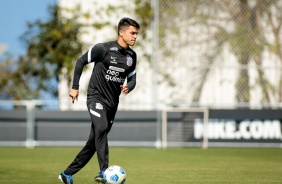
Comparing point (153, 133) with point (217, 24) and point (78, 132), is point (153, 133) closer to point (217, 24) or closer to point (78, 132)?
point (78, 132)

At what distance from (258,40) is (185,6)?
2462 millimetres

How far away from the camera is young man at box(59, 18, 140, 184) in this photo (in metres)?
9.09

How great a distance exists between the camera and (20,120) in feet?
68.1

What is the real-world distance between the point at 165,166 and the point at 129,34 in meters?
4.83

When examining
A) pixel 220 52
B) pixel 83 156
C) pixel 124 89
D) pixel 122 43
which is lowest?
pixel 83 156

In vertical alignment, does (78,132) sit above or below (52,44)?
below

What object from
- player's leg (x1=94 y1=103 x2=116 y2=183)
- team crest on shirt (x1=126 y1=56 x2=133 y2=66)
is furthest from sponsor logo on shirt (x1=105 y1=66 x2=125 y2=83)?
player's leg (x1=94 y1=103 x2=116 y2=183)

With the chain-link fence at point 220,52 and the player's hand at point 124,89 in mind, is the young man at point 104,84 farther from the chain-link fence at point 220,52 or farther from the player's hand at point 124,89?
the chain-link fence at point 220,52

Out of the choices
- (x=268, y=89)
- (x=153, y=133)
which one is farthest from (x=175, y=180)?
(x=268, y=89)

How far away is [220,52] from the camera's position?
21.9 metres

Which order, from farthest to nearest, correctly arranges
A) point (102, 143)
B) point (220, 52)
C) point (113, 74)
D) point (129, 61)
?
point (220, 52) → point (129, 61) → point (113, 74) → point (102, 143)

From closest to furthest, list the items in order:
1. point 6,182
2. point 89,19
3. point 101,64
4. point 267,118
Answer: point 101,64
point 6,182
point 267,118
point 89,19

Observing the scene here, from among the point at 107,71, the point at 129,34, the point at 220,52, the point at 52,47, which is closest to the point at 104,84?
the point at 107,71

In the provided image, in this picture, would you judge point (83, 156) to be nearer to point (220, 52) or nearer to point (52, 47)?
point (220, 52)
